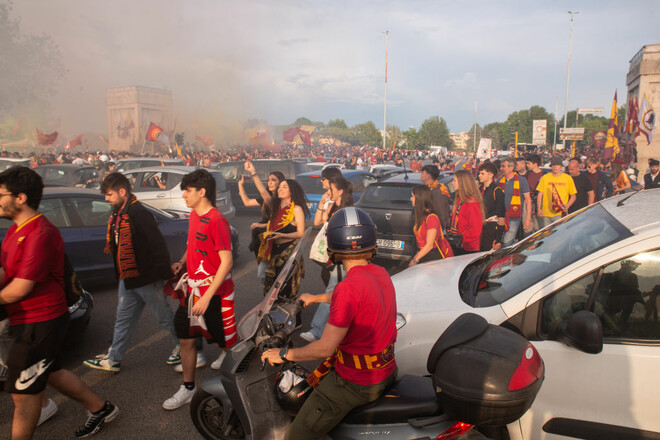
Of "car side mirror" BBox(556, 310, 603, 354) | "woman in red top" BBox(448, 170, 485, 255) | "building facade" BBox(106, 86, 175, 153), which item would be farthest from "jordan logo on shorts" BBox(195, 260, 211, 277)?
"building facade" BBox(106, 86, 175, 153)

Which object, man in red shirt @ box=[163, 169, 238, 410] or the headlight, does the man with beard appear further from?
the headlight

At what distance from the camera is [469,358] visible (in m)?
1.78

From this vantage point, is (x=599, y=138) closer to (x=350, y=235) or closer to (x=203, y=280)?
(x=203, y=280)

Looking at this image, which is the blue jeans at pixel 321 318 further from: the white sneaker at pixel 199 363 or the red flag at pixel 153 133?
the red flag at pixel 153 133

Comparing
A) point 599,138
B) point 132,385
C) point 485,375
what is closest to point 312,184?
point 132,385

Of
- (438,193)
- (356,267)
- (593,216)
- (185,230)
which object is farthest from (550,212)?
(356,267)

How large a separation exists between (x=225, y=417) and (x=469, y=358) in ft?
5.80

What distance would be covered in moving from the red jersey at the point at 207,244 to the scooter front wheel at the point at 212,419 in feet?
2.59

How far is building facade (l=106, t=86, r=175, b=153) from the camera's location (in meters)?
52.5

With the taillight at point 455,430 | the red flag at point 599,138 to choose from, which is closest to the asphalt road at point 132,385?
the taillight at point 455,430

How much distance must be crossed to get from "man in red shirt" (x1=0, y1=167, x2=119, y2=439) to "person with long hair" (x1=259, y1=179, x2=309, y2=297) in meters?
2.06

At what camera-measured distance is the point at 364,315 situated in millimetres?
1914

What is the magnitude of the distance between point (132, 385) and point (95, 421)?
696 mm

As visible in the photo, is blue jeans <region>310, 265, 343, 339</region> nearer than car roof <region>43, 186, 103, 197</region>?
Yes
